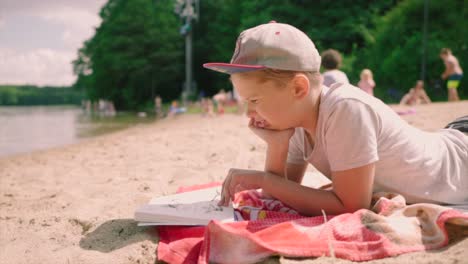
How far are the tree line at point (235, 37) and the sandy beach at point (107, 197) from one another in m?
15.1

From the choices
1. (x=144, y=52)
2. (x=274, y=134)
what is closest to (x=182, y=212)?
(x=274, y=134)

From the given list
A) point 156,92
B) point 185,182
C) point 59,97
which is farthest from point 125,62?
point 185,182

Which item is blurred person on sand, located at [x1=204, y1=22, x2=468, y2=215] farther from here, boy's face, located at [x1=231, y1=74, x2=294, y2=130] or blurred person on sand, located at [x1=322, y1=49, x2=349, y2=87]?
blurred person on sand, located at [x1=322, y1=49, x2=349, y2=87]

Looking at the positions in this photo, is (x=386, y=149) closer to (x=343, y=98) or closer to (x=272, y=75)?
(x=343, y=98)

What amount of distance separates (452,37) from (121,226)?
20880mm

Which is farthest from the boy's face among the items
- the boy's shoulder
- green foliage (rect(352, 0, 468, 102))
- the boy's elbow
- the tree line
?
the tree line

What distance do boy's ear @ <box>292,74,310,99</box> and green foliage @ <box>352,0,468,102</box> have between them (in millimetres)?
18045

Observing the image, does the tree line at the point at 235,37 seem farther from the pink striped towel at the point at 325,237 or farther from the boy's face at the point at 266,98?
the boy's face at the point at 266,98

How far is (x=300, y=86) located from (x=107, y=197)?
193 cm

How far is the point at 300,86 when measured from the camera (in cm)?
185

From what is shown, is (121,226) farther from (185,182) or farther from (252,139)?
(252,139)

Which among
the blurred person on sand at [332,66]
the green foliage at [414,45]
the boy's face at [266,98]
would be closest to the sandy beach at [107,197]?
the boy's face at [266,98]

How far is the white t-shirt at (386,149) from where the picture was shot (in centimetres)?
175

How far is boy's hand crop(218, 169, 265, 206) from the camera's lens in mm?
2086
